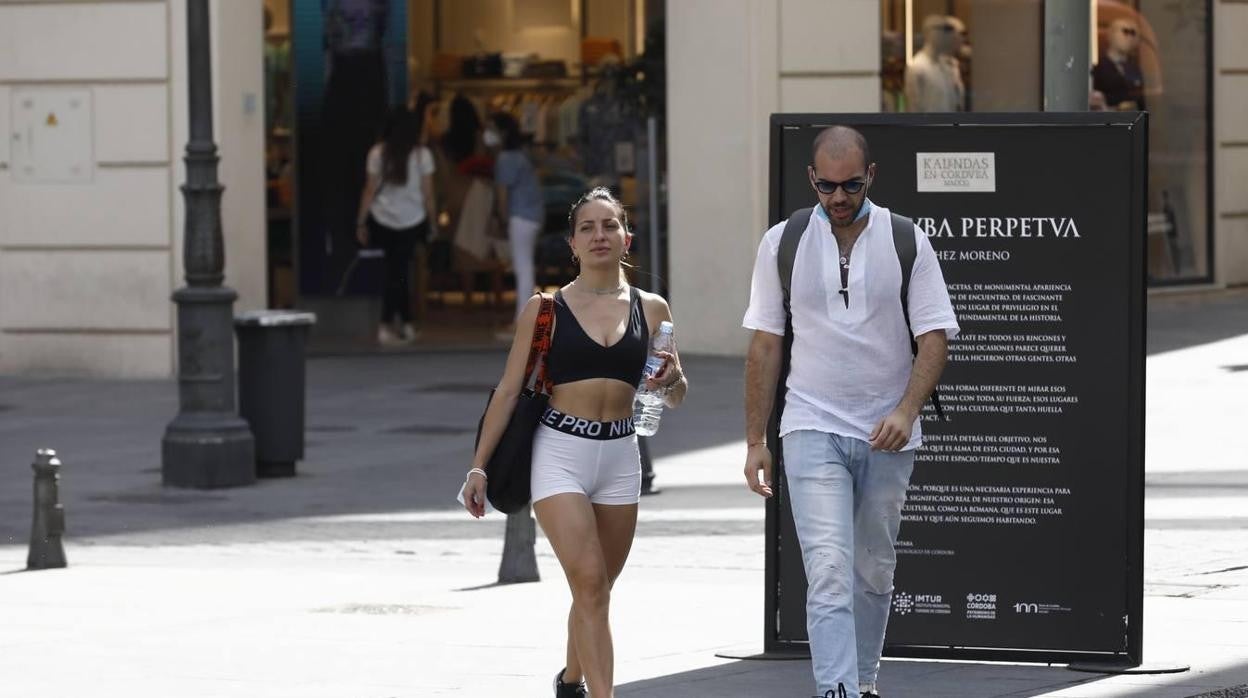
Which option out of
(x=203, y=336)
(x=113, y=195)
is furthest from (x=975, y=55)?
(x=203, y=336)

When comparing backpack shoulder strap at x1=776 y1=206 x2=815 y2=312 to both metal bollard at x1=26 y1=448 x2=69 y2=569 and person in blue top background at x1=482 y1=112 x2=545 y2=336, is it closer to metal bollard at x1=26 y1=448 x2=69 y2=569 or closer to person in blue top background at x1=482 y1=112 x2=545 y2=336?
metal bollard at x1=26 y1=448 x2=69 y2=569

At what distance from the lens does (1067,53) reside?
25.8 ft

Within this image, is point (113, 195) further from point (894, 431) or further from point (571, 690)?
point (894, 431)

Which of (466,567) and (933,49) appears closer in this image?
(466,567)

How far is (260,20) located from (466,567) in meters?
9.57

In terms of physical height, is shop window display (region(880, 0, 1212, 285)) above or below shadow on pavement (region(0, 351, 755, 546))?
above

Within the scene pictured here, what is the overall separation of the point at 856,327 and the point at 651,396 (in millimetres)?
641

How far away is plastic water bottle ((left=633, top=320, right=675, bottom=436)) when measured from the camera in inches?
262

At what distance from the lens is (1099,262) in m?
7.46

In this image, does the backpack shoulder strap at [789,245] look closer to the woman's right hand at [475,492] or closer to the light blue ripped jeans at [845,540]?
the light blue ripped jeans at [845,540]

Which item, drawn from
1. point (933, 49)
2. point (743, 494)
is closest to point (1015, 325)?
point (743, 494)

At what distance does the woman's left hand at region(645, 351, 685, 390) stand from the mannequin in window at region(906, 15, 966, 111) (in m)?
13.6

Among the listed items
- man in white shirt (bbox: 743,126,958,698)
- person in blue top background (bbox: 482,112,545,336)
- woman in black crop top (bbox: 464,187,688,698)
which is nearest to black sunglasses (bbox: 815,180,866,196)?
man in white shirt (bbox: 743,126,958,698)

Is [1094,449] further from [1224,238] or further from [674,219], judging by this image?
[1224,238]
